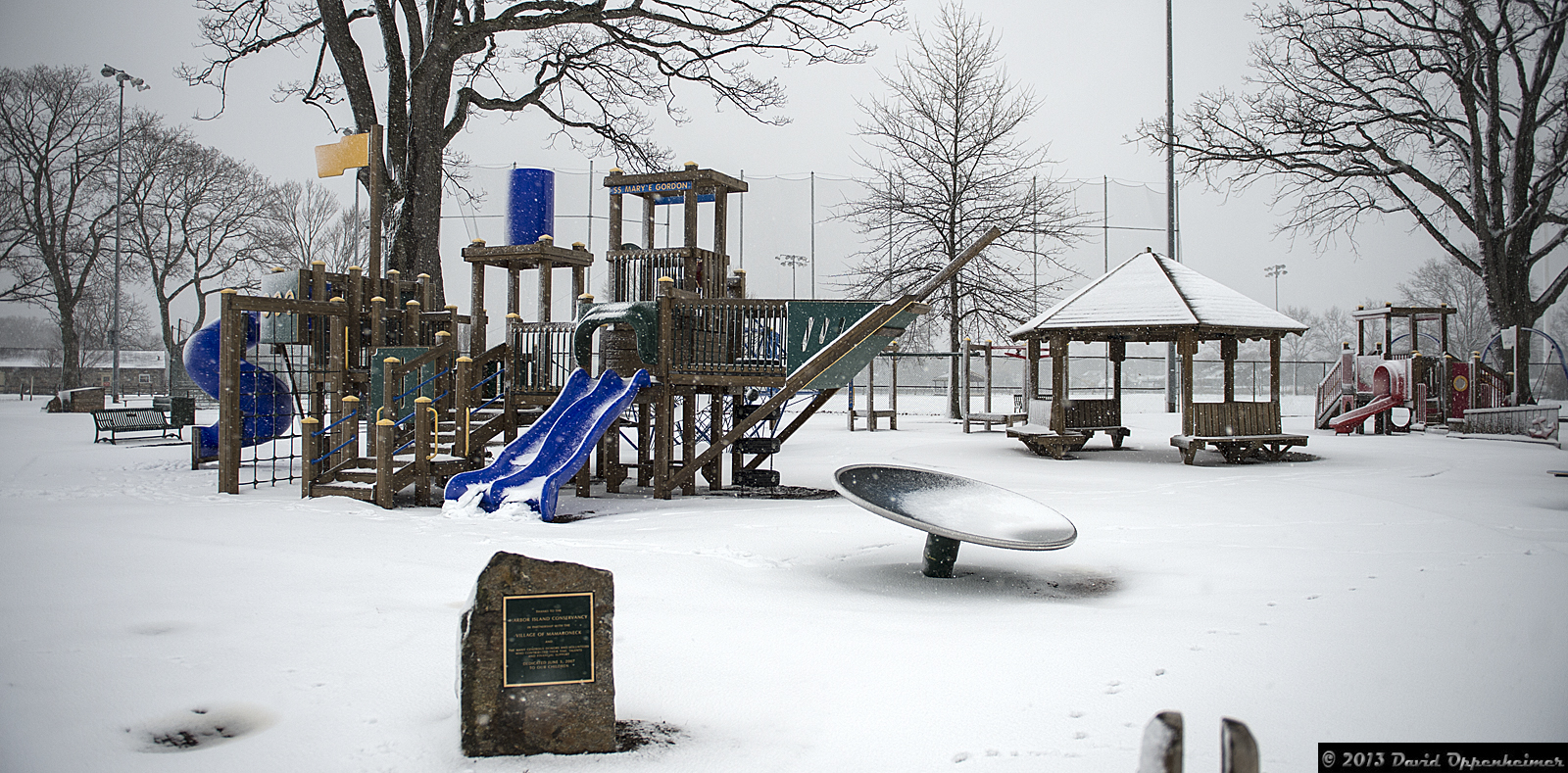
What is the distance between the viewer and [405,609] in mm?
5105

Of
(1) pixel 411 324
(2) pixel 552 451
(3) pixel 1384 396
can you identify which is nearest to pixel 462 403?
(2) pixel 552 451

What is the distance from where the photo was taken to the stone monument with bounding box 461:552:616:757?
3.18 m

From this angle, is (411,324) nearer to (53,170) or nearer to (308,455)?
(308,455)

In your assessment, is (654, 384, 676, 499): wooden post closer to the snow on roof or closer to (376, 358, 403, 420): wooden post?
(376, 358, 403, 420): wooden post

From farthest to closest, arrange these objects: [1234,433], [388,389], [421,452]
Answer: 1. [1234,433]
2. [388,389]
3. [421,452]

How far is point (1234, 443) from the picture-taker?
15.0 metres

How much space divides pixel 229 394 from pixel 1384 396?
23.2 meters

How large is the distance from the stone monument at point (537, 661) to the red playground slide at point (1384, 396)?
2181 centimetres

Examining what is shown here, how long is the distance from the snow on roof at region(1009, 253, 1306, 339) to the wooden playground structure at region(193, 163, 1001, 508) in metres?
6.02

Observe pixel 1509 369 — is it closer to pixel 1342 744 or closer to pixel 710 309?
pixel 710 309

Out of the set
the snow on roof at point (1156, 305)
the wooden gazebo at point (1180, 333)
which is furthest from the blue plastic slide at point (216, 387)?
the snow on roof at point (1156, 305)

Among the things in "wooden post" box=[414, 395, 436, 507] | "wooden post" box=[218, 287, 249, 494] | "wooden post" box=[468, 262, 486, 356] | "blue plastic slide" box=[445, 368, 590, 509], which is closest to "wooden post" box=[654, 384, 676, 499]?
"blue plastic slide" box=[445, 368, 590, 509]

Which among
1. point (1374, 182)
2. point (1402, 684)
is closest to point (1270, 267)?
point (1374, 182)

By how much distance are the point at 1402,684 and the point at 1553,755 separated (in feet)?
2.58
